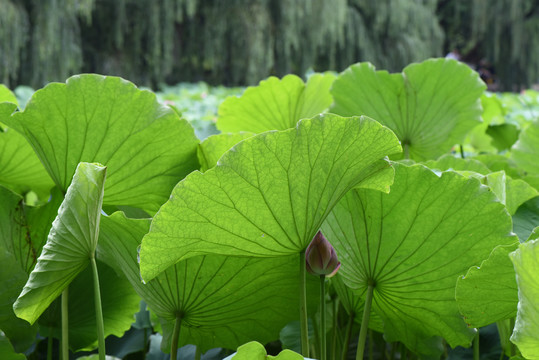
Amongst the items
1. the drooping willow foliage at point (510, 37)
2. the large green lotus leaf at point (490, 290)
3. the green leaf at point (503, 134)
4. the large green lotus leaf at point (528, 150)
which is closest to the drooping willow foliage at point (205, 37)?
the drooping willow foliage at point (510, 37)

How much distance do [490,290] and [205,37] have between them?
7026 mm

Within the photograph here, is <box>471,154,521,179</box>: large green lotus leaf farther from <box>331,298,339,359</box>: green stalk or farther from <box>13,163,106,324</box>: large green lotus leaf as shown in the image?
<box>13,163,106,324</box>: large green lotus leaf

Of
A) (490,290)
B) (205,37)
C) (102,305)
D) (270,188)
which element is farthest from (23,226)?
(205,37)

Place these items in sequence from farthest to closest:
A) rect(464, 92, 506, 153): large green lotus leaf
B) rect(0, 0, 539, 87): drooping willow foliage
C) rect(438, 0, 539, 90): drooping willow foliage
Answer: rect(438, 0, 539, 90): drooping willow foliage
rect(0, 0, 539, 87): drooping willow foliage
rect(464, 92, 506, 153): large green lotus leaf

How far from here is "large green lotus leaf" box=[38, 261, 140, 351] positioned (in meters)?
0.45

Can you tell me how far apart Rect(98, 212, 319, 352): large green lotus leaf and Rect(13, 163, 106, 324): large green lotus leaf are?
3cm

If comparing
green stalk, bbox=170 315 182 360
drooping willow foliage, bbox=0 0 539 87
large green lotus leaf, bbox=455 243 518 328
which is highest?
large green lotus leaf, bbox=455 243 518 328

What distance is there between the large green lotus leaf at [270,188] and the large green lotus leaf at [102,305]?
13 cm

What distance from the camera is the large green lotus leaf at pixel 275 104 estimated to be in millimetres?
696

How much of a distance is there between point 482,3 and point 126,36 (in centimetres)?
587

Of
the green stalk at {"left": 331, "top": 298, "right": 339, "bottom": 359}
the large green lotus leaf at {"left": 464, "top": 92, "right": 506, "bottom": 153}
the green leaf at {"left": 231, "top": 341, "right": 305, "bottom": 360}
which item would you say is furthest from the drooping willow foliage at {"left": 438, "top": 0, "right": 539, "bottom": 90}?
the green leaf at {"left": 231, "top": 341, "right": 305, "bottom": 360}

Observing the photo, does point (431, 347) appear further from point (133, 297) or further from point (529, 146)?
point (529, 146)

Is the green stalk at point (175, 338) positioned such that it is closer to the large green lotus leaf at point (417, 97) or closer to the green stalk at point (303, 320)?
the green stalk at point (303, 320)

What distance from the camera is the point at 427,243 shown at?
0.37 metres
